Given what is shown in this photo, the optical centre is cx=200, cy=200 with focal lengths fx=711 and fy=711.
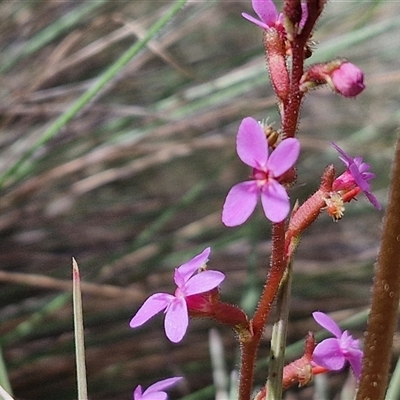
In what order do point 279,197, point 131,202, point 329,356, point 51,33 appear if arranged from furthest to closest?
point 131,202, point 51,33, point 329,356, point 279,197

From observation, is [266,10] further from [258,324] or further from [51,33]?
[51,33]

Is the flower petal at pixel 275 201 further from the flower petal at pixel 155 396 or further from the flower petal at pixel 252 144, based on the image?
the flower petal at pixel 155 396

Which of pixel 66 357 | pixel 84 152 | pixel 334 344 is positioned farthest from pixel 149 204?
pixel 334 344

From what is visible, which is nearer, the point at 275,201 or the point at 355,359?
the point at 275,201

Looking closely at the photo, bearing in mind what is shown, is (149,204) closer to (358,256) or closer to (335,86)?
(358,256)

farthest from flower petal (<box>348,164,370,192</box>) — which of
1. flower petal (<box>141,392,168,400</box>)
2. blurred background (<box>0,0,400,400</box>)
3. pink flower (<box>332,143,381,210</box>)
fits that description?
blurred background (<box>0,0,400,400</box>)

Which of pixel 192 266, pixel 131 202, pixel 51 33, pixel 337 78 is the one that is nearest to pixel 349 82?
pixel 337 78

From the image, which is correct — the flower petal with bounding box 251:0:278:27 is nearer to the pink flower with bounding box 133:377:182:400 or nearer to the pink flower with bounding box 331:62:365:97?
the pink flower with bounding box 331:62:365:97
